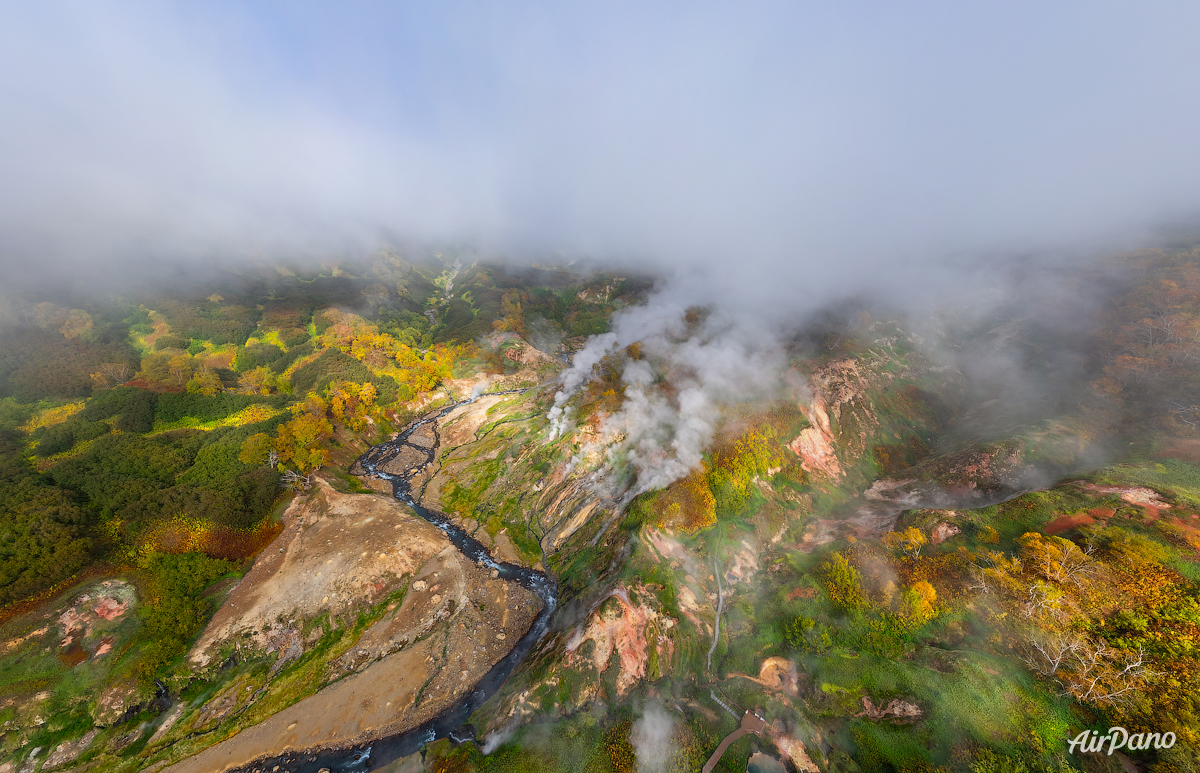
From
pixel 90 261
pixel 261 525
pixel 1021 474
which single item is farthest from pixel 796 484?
pixel 90 261

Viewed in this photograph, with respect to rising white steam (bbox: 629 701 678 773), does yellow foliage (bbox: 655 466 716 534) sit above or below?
above

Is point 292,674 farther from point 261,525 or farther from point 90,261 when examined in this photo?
point 90,261

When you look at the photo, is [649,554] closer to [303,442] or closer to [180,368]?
[303,442]

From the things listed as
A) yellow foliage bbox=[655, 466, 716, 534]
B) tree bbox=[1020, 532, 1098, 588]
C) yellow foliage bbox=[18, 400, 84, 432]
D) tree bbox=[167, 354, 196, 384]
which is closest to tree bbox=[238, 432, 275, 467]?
yellow foliage bbox=[18, 400, 84, 432]

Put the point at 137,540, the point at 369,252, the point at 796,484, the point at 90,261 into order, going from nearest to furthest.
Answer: the point at 137,540 < the point at 796,484 < the point at 90,261 < the point at 369,252

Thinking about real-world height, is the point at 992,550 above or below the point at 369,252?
below

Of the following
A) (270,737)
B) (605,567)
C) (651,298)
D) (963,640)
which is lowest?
(270,737)

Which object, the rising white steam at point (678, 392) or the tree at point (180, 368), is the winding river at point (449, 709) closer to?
the rising white steam at point (678, 392)

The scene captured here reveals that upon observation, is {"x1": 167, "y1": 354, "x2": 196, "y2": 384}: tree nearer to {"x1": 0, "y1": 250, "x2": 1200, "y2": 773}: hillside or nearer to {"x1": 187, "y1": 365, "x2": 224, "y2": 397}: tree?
{"x1": 0, "y1": 250, "x2": 1200, "y2": 773}: hillside
